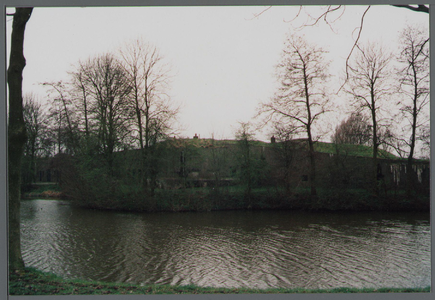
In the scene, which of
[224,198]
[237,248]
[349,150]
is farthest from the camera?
[224,198]

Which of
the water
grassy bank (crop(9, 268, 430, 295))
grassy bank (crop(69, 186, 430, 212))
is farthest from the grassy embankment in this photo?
grassy bank (crop(9, 268, 430, 295))

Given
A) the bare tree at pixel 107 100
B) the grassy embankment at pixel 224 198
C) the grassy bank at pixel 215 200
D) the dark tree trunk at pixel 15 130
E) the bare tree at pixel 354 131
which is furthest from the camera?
the bare tree at pixel 107 100

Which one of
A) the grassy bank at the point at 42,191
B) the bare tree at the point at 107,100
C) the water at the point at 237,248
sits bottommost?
the water at the point at 237,248

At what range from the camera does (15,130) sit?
673 centimetres

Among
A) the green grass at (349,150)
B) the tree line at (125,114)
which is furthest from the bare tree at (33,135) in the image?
the green grass at (349,150)

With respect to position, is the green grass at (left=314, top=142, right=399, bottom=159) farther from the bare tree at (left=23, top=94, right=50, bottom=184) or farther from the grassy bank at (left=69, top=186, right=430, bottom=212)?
the bare tree at (left=23, top=94, right=50, bottom=184)

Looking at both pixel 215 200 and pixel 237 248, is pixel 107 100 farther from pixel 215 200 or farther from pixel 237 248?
pixel 237 248

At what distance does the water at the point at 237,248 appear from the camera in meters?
8.42

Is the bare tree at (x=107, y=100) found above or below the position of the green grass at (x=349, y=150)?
above

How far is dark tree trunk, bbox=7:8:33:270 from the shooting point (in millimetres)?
6688

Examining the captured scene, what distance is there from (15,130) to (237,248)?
808 cm

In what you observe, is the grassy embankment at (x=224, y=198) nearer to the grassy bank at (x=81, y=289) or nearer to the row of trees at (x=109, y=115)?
the row of trees at (x=109, y=115)

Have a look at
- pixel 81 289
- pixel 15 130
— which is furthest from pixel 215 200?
pixel 81 289

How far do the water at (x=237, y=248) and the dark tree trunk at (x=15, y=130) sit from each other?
231 centimetres
